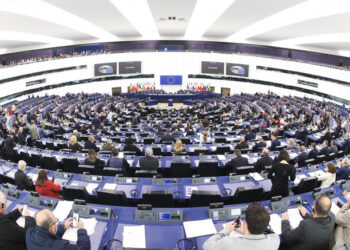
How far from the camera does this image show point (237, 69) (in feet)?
108

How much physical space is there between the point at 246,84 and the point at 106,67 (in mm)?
18654

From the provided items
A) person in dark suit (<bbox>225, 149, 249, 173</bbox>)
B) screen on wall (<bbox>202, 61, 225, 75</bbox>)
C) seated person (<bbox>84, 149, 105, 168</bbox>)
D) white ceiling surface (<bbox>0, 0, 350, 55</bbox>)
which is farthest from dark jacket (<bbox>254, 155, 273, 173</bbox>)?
screen on wall (<bbox>202, 61, 225, 75</bbox>)

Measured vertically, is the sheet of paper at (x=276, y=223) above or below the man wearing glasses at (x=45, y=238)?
below

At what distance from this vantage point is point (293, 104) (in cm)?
2302

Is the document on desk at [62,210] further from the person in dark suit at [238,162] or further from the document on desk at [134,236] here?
the person in dark suit at [238,162]

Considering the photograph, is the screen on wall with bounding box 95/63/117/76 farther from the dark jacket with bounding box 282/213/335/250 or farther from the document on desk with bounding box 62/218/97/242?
the dark jacket with bounding box 282/213/335/250

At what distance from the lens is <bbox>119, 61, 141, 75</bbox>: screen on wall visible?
32.8 meters

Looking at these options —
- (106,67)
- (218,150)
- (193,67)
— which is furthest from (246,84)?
(218,150)

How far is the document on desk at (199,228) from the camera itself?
3.72 metres

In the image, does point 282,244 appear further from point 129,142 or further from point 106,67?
point 106,67

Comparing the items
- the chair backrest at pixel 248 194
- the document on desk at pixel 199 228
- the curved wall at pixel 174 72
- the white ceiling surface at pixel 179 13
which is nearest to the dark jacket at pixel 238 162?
the chair backrest at pixel 248 194

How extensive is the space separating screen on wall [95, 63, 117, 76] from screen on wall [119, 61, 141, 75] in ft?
2.66

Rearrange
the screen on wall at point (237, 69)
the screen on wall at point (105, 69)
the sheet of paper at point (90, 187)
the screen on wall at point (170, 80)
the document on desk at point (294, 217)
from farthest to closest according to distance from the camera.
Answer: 1. the screen on wall at point (170, 80)
2. the screen on wall at point (237, 69)
3. the screen on wall at point (105, 69)
4. the sheet of paper at point (90, 187)
5. the document on desk at point (294, 217)

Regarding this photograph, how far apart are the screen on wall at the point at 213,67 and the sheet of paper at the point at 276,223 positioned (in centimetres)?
3097
